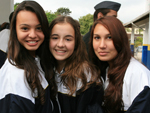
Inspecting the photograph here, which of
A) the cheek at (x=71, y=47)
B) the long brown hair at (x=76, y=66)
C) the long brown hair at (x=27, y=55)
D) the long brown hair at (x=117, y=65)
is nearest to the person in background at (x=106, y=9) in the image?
the long brown hair at (x=76, y=66)

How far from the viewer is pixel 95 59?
201cm

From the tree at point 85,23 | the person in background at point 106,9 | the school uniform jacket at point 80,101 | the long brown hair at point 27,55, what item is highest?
the tree at point 85,23

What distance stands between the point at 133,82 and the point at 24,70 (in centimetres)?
103

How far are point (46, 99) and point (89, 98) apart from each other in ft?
1.55

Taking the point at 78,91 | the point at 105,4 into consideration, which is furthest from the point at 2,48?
the point at 105,4

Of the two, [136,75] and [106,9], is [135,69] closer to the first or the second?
[136,75]

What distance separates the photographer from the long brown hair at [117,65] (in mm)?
1553

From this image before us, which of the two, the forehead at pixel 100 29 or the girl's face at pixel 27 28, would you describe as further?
the forehead at pixel 100 29

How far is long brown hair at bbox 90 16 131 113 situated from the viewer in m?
1.55

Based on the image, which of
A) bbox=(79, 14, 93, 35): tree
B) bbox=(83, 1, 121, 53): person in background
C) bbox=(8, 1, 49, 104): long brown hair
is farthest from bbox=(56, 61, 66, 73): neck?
bbox=(79, 14, 93, 35): tree

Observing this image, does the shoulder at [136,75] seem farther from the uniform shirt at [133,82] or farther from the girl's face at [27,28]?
the girl's face at [27,28]

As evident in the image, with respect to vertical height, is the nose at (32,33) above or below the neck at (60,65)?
above

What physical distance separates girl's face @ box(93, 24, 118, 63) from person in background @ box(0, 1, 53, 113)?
0.58 meters

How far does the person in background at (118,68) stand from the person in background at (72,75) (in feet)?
0.49
